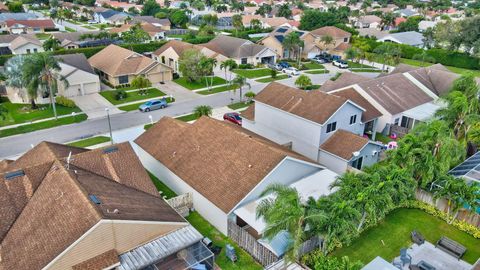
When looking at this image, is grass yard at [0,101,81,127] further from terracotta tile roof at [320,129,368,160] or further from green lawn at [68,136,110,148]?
terracotta tile roof at [320,129,368,160]

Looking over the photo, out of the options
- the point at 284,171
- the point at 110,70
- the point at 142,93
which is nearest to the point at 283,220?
the point at 284,171

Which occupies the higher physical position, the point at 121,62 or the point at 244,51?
the point at 121,62

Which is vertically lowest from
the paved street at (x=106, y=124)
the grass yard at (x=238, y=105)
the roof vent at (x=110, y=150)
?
the paved street at (x=106, y=124)

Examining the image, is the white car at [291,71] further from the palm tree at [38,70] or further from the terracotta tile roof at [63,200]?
the terracotta tile roof at [63,200]

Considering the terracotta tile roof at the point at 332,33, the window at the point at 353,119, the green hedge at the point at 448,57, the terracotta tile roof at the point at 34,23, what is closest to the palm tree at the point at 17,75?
the window at the point at 353,119

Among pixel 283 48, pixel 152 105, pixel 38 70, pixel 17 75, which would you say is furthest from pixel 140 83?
pixel 283 48

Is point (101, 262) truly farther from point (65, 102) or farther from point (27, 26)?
point (27, 26)
